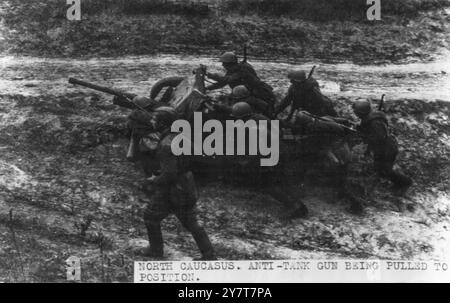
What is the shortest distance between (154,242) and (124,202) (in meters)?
1.19

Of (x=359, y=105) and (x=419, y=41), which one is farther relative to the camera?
(x=419, y=41)

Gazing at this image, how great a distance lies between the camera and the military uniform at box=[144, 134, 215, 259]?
9305 millimetres

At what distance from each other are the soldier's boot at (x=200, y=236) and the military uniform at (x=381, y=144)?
3.07m

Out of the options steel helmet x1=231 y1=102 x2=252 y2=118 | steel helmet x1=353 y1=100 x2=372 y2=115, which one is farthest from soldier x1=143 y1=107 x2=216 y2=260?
steel helmet x1=353 y1=100 x2=372 y2=115

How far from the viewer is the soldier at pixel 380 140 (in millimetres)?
10758

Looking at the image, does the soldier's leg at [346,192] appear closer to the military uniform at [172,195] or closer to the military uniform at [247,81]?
the military uniform at [247,81]

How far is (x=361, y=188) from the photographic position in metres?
11.4

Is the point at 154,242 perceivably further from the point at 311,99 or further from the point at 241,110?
the point at 311,99

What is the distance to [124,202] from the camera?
10797 mm

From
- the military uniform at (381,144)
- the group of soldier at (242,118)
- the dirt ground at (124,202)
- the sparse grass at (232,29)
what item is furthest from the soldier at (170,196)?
the sparse grass at (232,29)

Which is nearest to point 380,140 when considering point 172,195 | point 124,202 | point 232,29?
point 172,195
